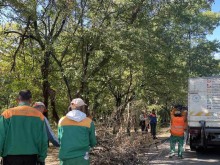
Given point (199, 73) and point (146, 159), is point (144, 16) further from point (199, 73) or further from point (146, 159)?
point (199, 73)

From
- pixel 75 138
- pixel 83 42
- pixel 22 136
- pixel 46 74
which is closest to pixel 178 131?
pixel 83 42

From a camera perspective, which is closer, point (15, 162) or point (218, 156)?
point (15, 162)

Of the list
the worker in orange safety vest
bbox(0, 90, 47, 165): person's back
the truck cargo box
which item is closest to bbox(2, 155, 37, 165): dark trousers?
bbox(0, 90, 47, 165): person's back

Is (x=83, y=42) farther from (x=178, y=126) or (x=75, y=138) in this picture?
(x=75, y=138)

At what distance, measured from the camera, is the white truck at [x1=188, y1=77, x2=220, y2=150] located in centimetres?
1363

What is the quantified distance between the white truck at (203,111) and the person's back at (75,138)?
29.0ft

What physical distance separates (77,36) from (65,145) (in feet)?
32.9

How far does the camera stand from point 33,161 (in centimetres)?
519

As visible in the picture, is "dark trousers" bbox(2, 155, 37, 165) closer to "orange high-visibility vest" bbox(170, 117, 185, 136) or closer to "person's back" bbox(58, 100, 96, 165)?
"person's back" bbox(58, 100, 96, 165)

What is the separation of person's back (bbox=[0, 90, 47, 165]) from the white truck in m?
9.41

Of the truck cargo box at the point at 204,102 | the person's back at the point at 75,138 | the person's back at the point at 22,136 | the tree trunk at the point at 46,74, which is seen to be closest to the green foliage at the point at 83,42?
the tree trunk at the point at 46,74

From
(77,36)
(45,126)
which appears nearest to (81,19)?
(77,36)

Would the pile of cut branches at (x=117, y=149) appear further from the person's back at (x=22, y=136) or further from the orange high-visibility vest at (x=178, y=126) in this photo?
the person's back at (x=22, y=136)

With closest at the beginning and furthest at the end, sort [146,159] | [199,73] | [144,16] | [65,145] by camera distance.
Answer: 1. [65,145]
2. [146,159]
3. [144,16]
4. [199,73]
